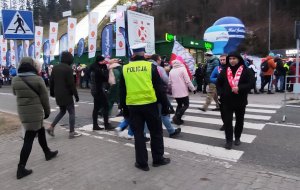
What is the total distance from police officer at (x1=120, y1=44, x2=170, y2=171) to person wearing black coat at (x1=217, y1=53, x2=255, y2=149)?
1490 millimetres

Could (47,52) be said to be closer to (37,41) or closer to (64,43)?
(37,41)

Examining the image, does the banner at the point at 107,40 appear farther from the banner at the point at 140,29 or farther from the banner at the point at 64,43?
the banner at the point at 64,43

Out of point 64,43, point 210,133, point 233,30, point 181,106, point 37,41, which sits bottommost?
point 210,133

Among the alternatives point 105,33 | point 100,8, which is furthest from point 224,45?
point 100,8

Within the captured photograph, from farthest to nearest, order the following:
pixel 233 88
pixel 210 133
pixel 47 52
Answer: pixel 47 52 < pixel 210 133 < pixel 233 88

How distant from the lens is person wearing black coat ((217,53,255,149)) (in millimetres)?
6543

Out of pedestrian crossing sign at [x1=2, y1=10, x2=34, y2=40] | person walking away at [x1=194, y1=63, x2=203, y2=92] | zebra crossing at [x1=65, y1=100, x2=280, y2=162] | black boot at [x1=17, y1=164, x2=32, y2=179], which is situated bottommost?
black boot at [x1=17, y1=164, x2=32, y2=179]

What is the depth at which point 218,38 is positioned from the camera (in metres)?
26.5

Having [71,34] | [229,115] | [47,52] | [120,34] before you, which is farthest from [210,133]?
[47,52]

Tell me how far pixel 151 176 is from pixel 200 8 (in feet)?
216

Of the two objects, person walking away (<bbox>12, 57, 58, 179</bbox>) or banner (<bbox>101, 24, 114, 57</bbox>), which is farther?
banner (<bbox>101, 24, 114, 57</bbox>)

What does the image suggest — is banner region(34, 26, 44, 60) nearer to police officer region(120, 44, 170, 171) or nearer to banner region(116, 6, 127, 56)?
banner region(116, 6, 127, 56)

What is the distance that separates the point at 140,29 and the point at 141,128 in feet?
37.3

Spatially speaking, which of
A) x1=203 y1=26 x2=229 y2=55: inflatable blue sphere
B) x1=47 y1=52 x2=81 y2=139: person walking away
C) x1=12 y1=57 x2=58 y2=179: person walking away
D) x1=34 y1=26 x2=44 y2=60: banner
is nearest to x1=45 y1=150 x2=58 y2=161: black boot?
x1=12 y1=57 x2=58 y2=179: person walking away
